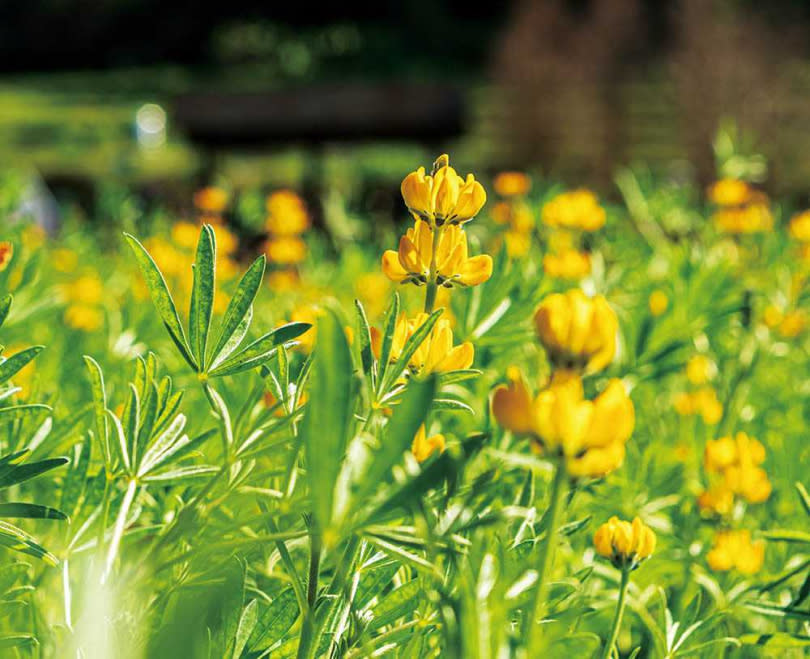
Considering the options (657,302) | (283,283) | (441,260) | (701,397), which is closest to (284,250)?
(283,283)

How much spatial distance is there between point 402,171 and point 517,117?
71.7 inches

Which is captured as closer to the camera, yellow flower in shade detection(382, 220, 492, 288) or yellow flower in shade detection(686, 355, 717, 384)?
yellow flower in shade detection(382, 220, 492, 288)

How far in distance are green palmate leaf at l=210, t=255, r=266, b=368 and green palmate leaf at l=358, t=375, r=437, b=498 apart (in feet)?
0.55

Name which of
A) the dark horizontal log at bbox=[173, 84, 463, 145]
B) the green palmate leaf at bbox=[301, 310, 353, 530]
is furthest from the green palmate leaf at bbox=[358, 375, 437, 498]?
the dark horizontal log at bbox=[173, 84, 463, 145]

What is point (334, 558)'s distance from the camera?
1.58ft

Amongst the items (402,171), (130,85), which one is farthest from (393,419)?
(130,85)

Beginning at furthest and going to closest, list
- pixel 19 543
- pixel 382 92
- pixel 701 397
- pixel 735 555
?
pixel 382 92 → pixel 701 397 → pixel 735 555 → pixel 19 543

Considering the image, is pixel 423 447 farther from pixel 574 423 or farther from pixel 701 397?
pixel 701 397

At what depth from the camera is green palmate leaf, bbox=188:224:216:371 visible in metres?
0.48

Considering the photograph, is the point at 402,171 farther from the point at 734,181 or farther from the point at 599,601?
the point at 599,601

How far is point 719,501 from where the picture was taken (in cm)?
73

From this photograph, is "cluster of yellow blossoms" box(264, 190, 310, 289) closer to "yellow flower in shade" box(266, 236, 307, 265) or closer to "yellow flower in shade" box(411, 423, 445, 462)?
"yellow flower in shade" box(266, 236, 307, 265)

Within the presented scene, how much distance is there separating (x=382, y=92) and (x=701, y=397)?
18.8 ft

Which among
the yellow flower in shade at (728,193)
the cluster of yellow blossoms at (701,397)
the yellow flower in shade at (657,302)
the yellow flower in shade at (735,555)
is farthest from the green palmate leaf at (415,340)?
the yellow flower in shade at (728,193)
